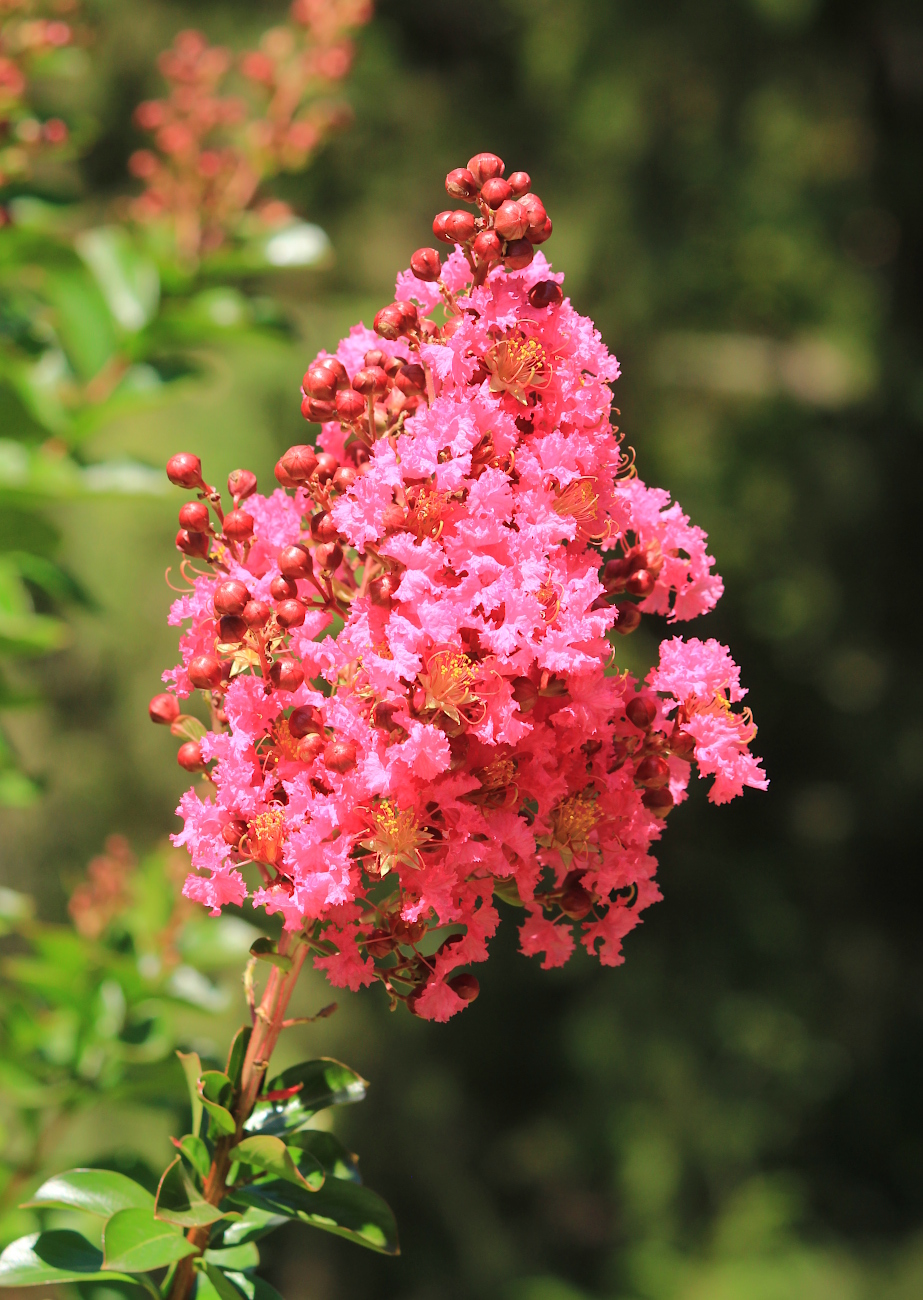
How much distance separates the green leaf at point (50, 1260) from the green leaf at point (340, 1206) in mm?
104

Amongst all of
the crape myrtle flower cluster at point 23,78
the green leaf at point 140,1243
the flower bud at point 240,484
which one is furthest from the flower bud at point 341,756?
the crape myrtle flower cluster at point 23,78

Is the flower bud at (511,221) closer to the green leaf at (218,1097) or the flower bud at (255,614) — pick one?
the flower bud at (255,614)

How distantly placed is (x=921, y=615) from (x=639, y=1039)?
2.04 metres

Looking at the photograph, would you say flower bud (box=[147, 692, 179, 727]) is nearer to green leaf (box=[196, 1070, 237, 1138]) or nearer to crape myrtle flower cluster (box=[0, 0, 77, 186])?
green leaf (box=[196, 1070, 237, 1138])

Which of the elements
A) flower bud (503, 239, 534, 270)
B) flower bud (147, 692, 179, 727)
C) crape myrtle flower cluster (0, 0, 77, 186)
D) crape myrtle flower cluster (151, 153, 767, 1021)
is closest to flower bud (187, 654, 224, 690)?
crape myrtle flower cluster (151, 153, 767, 1021)

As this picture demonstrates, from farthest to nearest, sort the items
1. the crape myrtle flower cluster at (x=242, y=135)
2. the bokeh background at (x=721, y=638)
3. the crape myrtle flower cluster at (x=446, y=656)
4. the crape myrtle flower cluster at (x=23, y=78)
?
the bokeh background at (x=721, y=638)
the crape myrtle flower cluster at (x=242, y=135)
the crape myrtle flower cluster at (x=23, y=78)
the crape myrtle flower cluster at (x=446, y=656)

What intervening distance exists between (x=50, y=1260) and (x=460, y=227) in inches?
30.0

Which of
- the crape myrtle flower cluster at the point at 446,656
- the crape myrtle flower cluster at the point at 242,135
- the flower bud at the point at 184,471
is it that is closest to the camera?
the crape myrtle flower cluster at the point at 446,656

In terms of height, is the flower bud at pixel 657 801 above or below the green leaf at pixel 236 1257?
above

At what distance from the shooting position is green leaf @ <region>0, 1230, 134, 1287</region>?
77 centimetres

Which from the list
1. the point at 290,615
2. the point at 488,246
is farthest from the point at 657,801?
the point at 488,246

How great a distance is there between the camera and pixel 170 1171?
74 centimetres

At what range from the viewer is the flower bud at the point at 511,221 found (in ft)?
2.38

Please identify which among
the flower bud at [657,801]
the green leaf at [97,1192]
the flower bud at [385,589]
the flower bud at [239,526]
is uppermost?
the flower bud at [239,526]
